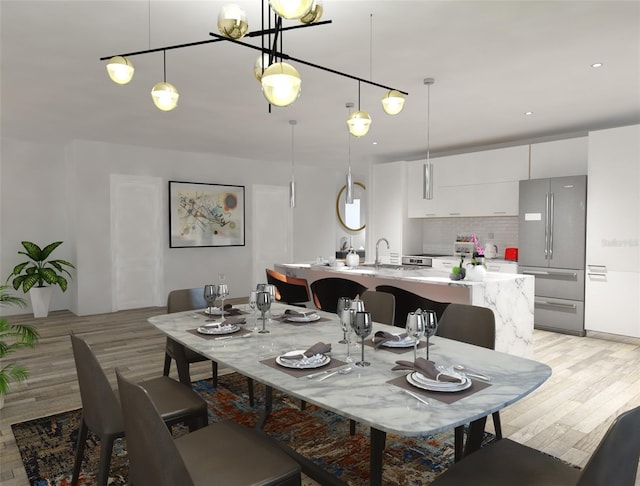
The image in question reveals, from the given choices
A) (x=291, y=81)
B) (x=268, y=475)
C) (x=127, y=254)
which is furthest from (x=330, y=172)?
(x=268, y=475)

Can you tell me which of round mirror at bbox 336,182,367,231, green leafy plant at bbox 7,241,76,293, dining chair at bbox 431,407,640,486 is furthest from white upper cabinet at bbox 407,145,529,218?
green leafy plant at bbox 7,241,76,293

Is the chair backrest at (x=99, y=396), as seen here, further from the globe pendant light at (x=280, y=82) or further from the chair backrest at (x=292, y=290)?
the chair backrest at (x=292, y=290)

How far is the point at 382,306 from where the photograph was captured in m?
3.11

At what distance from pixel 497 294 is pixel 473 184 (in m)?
3.22

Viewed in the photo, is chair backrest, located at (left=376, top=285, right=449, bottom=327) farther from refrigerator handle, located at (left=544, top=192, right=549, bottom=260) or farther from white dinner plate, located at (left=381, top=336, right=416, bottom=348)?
refrigerator handle, located at (left=544, top=192, right=549, bottom=260)

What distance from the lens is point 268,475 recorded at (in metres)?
1.56

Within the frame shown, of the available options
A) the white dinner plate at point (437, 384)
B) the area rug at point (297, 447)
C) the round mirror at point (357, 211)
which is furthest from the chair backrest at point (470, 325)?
the round mirror at point (357, 211)

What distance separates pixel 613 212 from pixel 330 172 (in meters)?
5.35

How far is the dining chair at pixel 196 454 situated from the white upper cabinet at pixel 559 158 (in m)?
5.38

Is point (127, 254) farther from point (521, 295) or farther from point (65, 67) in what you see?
point (521, 295)

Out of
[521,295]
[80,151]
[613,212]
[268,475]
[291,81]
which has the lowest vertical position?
[268,475]

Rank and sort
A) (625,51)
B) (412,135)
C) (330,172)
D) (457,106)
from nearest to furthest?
(625,51)
(457,106)
(412,135)
(330,172)

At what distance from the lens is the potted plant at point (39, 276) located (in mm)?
6277

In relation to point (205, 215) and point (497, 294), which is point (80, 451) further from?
point (205, 215)
